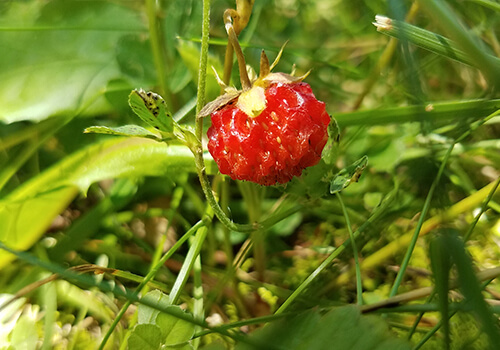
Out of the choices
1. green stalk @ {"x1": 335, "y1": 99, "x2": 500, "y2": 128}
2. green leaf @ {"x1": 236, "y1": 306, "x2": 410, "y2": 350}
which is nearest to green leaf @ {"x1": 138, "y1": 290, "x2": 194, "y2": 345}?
green leaf @ {"x1": 236, "y1": 306, "x2": 410, "y2": 350}

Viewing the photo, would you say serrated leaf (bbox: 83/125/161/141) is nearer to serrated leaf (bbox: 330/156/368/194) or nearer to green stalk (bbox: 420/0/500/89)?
serrated leaf (bbox: 330/156/368/194)

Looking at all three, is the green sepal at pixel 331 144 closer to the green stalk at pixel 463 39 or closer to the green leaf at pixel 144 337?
the green stalk at pixel 463 39

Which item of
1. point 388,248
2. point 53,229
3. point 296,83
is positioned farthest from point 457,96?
point 53,229

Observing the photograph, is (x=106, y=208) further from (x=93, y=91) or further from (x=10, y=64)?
(x=10, y=64)

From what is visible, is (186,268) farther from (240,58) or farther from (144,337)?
(240,58)

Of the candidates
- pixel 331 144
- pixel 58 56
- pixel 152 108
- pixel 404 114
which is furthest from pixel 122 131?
pixel 58 56

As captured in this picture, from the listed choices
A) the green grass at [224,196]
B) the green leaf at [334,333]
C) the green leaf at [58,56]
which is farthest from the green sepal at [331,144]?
the green leaf at [58,56]
